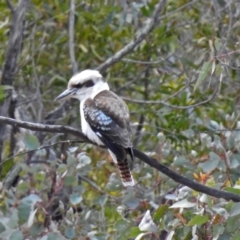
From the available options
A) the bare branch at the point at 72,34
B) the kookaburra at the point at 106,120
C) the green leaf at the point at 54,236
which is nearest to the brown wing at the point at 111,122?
the kookaburra at the point at 106,120

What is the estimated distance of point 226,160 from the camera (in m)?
3.48

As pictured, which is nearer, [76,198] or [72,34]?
[76,198]

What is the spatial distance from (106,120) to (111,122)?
0.03 metres

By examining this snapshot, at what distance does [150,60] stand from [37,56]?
63 centimetres

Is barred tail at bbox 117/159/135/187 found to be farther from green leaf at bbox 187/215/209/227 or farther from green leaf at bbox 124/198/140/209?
green leaf at bbox 187/215/209/227

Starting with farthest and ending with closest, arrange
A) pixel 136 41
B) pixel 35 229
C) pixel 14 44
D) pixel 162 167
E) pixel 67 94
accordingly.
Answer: pixel 136 41 < pixel 14 44 < pixel 67 94 < pixel 35 229 < pixel 162 167

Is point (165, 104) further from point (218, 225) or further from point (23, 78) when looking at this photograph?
point (218, 225)

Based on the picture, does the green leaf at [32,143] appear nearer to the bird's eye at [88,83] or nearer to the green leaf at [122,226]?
the green leaf at [122,226]

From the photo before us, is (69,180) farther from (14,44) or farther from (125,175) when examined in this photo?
(14,44)

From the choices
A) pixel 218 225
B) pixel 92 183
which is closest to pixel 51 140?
pixel 92 183

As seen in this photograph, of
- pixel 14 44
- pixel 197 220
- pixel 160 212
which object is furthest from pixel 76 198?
pixel 14 44

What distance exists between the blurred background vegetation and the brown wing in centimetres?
13

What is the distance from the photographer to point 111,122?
366cm

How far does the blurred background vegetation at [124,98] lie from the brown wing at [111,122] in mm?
132
